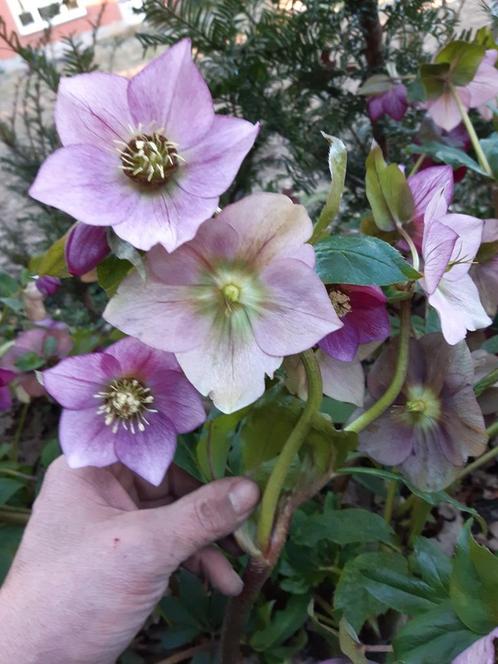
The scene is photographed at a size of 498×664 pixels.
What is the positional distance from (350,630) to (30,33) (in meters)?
1.38

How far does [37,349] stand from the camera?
1085mm

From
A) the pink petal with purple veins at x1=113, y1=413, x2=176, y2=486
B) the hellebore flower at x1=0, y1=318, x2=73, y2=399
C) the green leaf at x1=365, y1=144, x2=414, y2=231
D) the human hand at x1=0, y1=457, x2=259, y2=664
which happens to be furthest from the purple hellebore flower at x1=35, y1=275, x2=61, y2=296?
the green leaf at x1=365, y1=144, x2=414, y2=231

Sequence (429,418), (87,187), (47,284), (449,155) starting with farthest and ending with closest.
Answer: (47,284)
(449,155)
(429,418)
(87,187)

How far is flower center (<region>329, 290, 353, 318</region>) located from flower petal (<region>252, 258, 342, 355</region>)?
92 mm

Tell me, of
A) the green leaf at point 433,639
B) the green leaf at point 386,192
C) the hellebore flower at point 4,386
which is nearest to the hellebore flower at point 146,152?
the green leaf at point 386,192

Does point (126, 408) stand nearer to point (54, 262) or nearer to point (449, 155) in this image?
point (54, 262)

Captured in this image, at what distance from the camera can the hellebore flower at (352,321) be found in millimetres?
543

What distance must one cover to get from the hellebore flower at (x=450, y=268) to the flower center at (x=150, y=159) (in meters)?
0.19

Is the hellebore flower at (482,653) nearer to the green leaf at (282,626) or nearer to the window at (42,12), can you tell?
the green leaf at (282,626)

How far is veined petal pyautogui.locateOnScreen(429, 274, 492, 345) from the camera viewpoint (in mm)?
505

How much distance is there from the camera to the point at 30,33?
1482 mm

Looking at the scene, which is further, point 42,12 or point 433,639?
point 42,12

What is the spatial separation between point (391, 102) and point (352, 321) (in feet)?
2.02

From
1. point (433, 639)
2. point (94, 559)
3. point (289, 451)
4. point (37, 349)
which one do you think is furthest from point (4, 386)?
point (433, 639)
